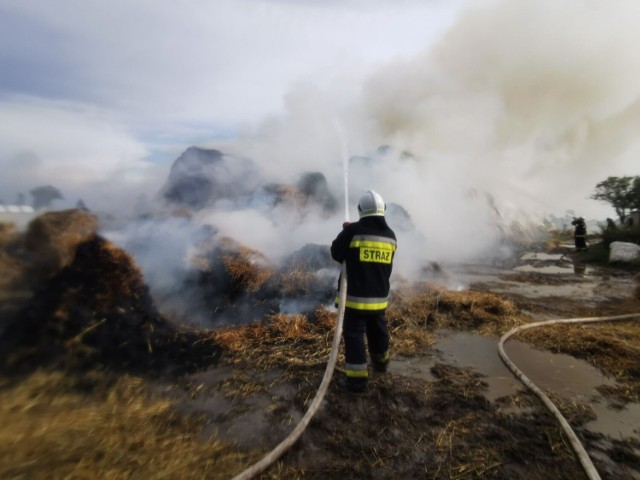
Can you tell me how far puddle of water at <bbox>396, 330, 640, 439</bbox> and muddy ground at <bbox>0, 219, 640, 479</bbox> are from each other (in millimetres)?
24

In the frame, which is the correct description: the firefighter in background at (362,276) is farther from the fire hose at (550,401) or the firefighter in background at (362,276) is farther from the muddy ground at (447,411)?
the fire hose at (550,401)

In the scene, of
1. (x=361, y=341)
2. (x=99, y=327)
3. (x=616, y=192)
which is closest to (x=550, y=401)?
(x=361, y=341)

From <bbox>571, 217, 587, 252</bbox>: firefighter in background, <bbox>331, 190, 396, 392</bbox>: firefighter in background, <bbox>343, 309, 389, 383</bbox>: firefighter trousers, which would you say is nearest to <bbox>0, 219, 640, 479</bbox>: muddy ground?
<bbox>343, 309, 389, 383</bbox>: firefighter trousers

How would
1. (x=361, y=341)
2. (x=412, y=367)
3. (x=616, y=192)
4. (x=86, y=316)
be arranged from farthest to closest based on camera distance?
(x=616, y=192), (x=412, y=367), (x=86, y=316), (x=361, y=341)

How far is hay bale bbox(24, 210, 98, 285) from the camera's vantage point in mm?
3973

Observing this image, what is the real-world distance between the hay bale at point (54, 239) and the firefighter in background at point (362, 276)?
140 inches

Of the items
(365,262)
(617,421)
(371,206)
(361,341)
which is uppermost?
(371,206)

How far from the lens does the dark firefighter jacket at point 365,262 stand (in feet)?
12.3

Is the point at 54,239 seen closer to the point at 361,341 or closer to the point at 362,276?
the point at 362,276

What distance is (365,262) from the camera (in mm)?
3754

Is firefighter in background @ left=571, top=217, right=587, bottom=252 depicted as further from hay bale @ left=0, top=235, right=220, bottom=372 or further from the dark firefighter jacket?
hay bale @ left=0, top=235, right=220, bottom=372

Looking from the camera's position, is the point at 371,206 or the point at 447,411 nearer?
the point at 447,411

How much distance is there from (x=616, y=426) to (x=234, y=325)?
4.94 m

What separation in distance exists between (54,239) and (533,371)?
6.39 metres
